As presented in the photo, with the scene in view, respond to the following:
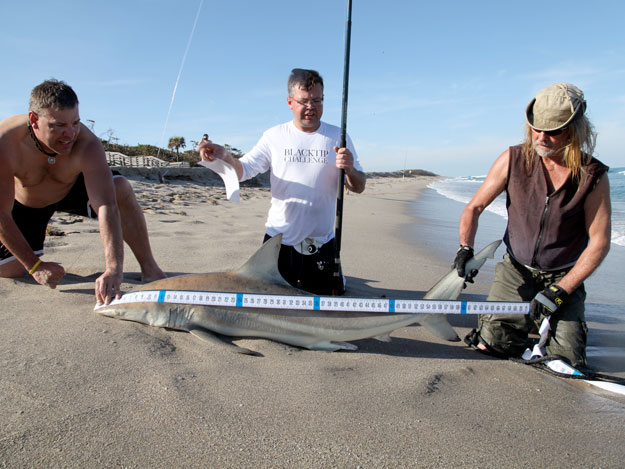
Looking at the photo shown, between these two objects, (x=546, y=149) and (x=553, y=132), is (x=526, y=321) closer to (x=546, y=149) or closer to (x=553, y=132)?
(x=546, y=149)

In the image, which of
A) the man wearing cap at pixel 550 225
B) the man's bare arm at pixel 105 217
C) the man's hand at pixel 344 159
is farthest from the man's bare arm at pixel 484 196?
the man's bare arm at pixel 105 217

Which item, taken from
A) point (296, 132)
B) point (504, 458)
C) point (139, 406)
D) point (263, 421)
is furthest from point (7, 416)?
point (296, 132)

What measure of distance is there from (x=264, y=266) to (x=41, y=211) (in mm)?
2649

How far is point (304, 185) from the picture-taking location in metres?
4.21

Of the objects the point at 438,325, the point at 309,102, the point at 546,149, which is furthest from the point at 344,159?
the point at 438,325

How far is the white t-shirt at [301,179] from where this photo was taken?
4.22m

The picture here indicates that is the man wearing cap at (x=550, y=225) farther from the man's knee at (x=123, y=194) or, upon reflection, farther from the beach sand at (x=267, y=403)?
the man's knee at (x=123, y=194)

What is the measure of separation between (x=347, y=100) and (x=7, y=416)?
143 inches

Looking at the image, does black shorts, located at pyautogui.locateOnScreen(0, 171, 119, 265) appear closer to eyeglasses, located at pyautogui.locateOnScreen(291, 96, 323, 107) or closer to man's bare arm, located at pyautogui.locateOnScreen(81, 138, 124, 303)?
man's bare arm, located at pyautogui.locateOnScreen(81, 138, 124, 303)

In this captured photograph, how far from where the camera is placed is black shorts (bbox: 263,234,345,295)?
4.29 metres

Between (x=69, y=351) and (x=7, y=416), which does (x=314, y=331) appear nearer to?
(x=69, y=351)

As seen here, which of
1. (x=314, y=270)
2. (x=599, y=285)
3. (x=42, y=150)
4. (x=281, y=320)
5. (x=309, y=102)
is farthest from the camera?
(x=599, y=285)

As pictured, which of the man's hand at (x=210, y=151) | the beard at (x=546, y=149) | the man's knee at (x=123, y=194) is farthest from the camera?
the man's knee at (x=123, y=194)

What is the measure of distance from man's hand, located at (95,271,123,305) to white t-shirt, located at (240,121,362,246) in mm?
1601
